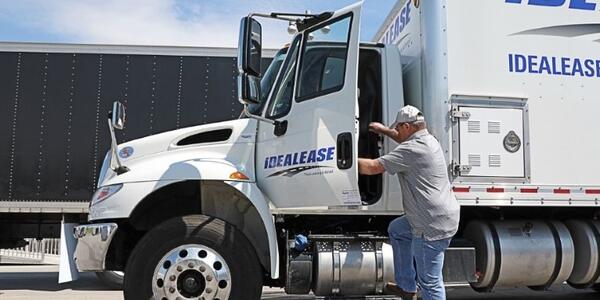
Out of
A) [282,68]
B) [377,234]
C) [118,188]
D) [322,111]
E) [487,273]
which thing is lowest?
[487,273]

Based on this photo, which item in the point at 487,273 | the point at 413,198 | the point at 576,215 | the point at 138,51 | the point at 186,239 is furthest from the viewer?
the point at 138,51

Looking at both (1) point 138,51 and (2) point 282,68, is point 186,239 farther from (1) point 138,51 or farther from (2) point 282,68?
(1) point 138,51

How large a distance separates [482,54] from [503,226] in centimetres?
164

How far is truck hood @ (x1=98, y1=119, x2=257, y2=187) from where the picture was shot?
5359 mm

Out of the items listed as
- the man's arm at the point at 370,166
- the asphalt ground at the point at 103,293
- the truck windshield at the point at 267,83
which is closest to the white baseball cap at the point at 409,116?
the man's arm at the point at 370,166

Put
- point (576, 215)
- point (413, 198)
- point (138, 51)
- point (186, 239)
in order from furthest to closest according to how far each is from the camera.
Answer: point (138, 51), point (576, 215), point (186, 239), point (413, 198)

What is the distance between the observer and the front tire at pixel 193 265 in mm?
4867

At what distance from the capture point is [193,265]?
16.0 feet

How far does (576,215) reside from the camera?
5883mm

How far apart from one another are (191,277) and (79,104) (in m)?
5.03

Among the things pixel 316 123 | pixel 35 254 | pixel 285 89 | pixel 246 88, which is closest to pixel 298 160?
pixel 316 123

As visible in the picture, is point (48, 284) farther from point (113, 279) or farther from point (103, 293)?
point (103, 293)

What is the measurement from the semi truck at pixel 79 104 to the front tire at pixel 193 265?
4.11m

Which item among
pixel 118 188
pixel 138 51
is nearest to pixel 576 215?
pixel 118 188
